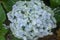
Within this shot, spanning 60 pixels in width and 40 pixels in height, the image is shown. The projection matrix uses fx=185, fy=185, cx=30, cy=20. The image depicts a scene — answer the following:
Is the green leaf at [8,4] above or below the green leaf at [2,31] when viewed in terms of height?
above

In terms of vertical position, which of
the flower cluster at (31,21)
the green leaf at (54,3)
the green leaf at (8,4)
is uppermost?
the green leaf at (8,4)

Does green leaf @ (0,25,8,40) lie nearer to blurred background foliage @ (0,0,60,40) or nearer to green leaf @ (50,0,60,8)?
blurred background foliage @ (0,0,60,40)

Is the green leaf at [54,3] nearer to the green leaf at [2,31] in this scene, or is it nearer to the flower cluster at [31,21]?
the flower cluster at [31,21]

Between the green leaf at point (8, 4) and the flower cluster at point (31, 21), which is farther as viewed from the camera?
the green leaf at point (8, 4)

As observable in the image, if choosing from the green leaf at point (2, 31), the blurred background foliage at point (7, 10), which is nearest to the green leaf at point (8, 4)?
the blurred background foliage at point (7, 10)

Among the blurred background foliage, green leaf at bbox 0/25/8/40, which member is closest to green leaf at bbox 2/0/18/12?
the blurred background foliage

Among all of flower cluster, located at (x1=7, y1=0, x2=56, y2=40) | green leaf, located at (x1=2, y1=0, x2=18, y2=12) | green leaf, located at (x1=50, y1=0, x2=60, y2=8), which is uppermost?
green leaf, located at (x1=2, y1=0, x2=18, y2=12)

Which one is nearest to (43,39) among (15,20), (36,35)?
(36,35)

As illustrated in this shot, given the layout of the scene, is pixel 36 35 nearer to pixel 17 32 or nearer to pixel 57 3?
pixel 17 32
